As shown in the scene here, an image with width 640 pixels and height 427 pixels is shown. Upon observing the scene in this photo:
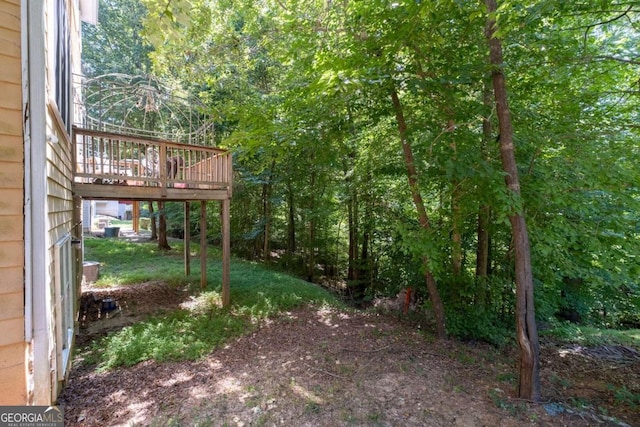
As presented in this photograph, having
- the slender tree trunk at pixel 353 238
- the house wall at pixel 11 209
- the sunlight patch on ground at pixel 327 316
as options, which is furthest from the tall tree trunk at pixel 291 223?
the house wall at pixel 11 209

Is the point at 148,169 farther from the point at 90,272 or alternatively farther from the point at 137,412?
the point at 137,412

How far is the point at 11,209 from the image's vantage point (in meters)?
1.86

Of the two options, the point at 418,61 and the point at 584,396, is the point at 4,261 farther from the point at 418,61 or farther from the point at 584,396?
the point at 584,396

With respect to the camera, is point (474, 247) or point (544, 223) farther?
point (474, 247)

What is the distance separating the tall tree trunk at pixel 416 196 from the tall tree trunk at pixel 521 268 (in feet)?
4.18

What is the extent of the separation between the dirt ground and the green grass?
259 millimetres

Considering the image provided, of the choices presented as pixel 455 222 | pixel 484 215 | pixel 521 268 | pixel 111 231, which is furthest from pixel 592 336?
pixel 111 231

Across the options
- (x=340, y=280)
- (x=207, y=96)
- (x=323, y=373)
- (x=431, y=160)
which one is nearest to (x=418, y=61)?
(x=431, y=160)

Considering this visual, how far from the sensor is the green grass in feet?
14.8

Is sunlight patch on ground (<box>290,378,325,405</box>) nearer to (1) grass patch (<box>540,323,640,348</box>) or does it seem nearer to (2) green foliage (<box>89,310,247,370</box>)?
(2) green foliage (<box>89,310,247,370</box>)

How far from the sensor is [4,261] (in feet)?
6.07

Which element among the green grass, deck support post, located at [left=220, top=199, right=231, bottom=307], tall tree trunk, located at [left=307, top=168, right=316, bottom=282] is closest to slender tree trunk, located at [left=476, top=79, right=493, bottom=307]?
the green grass

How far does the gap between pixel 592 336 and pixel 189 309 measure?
8.19 metres

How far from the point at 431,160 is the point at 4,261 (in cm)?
441
